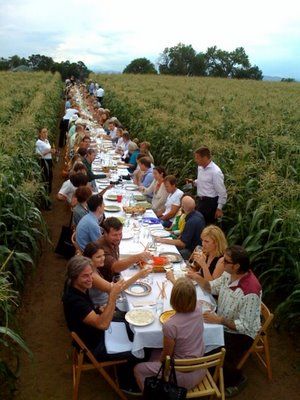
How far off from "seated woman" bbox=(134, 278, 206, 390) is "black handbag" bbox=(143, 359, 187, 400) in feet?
0.60

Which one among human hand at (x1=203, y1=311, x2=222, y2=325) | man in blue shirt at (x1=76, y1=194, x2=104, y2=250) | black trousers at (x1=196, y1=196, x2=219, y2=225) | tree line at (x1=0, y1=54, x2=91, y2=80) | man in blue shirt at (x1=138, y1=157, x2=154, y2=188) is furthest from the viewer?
tree line at (x1=0, y1=54, x2=91, y2=80)

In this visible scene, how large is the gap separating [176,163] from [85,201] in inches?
170

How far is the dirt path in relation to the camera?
4016mm

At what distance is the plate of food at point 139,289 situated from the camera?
4102 mm

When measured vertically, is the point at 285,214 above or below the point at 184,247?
above

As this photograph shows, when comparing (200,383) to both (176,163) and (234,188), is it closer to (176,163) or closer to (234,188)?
(234,188)

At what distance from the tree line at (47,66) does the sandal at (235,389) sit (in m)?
49.1

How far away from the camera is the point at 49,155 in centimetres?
942

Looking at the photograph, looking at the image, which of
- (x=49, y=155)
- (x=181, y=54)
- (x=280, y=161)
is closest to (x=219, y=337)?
(x=280, y=161)

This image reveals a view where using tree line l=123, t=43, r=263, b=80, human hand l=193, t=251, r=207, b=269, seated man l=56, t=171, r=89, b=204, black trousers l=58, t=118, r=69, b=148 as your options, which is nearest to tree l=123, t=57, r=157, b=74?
tree line l=123, t=43, r=263, b=80

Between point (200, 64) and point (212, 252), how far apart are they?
2688 inches

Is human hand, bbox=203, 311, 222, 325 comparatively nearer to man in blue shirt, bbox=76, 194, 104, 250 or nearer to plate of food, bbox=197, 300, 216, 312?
plate of food, bbox=197, 300, 216, 312

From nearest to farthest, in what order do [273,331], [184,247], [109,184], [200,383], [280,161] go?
[200,383], [273,331], [184,247], [280,161], [109,184]

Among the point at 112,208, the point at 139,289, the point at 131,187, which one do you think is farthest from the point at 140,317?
the point at 131,187
